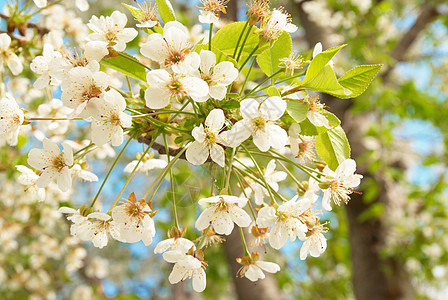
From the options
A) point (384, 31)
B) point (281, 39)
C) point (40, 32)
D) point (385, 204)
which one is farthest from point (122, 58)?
point (384, 31)

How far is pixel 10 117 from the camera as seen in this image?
2.68 feet

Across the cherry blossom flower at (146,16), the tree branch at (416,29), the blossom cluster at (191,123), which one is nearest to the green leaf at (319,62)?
the blossom cluster at (191,123)

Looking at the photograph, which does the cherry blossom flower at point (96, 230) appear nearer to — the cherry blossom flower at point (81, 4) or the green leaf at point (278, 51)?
the green leaf at point (278, 51)

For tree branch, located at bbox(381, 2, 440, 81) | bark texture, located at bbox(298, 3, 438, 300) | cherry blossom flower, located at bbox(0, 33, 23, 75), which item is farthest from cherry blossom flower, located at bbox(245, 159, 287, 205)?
tree branch, located at bbox(381, 2, 440, 81)

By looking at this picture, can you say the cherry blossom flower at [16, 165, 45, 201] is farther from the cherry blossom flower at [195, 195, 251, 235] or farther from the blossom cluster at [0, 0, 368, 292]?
the cherry blossom flower at [195, 195, 251, 235]

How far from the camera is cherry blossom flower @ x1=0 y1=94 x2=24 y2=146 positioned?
79 centimetres

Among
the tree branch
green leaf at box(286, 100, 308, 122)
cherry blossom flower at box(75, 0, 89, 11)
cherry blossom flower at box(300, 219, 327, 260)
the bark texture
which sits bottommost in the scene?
the bark texture

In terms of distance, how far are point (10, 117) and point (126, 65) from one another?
0.26 meters

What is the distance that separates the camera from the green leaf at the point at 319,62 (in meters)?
0.70

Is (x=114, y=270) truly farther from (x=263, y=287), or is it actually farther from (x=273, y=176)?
(x=273, y=176)

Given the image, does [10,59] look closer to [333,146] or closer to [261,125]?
[261,125]

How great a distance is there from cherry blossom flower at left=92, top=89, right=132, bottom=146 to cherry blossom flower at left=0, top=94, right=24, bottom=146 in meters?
0.22

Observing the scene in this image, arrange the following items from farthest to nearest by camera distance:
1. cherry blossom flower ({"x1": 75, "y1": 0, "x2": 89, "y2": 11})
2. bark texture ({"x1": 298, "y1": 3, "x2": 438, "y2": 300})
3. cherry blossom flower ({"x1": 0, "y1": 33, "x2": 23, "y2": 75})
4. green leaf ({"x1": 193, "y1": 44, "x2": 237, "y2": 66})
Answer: bark texture ({"x1": 298, "y1": 3, "x2": 438, "y2": 300}) < cherry blossom flower ({"x1": 75, "y1": 0, "x2": 89, "y2": 11}) < cherry blossom flower ({"x1": 0, "y1": 33, "x2": 23, "y2": 75}) < green leaf ({"x1": 193, "y1": 44, "x2": 237, "y2": 66})

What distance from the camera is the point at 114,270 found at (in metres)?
5.43
